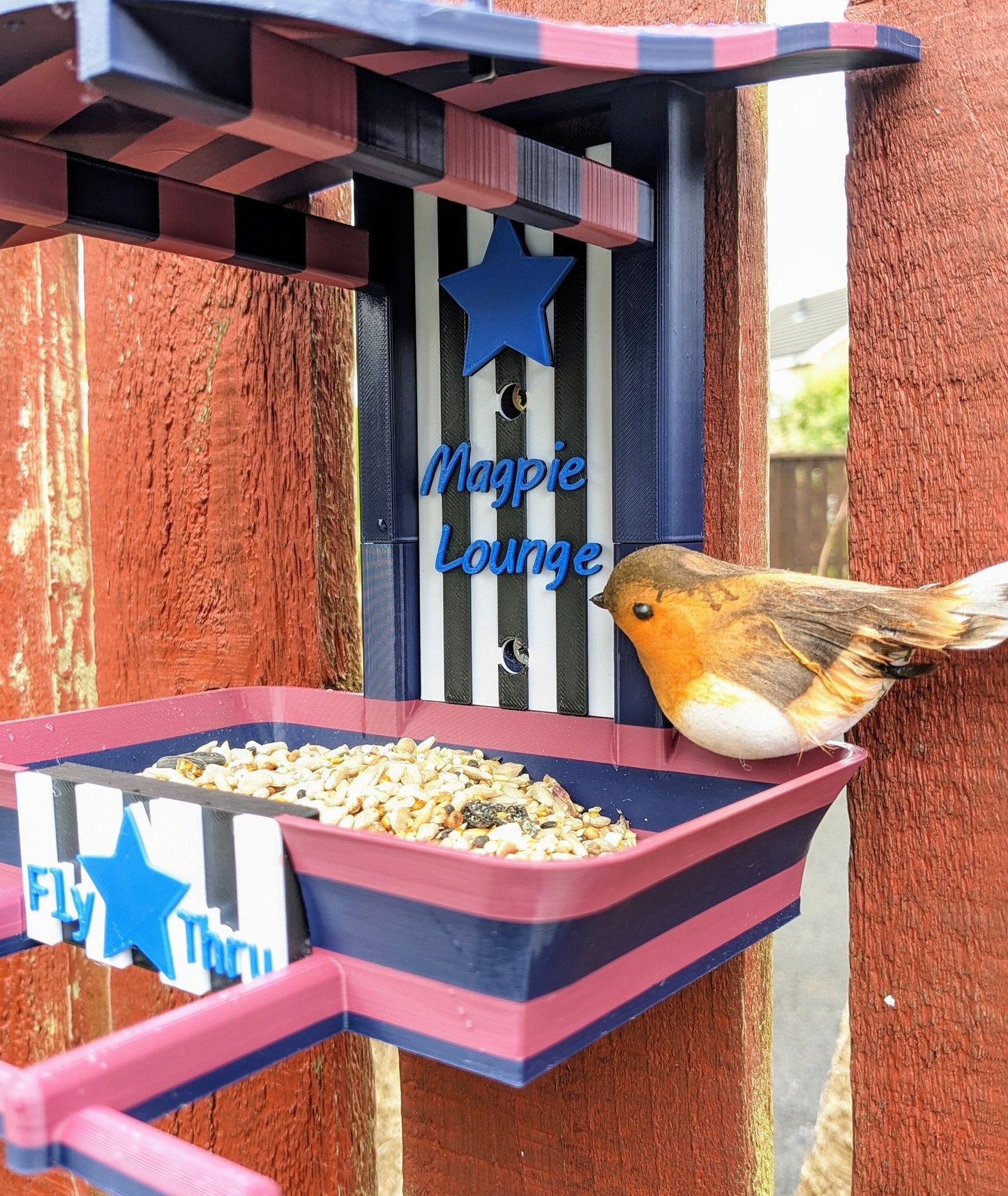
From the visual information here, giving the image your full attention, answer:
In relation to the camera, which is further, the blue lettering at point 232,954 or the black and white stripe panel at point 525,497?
the black and white stripe panel at point 525,497

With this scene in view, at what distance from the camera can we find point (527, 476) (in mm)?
1036

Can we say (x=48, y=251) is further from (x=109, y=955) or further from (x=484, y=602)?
(x=109, y=955)

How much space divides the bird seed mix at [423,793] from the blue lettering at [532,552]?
0.18 meters

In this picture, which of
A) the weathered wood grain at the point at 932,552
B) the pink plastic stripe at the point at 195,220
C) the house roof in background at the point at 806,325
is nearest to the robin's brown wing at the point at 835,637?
the weathered wood grain at the point at 932,552

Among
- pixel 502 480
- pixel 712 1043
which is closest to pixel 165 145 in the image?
pixel 502 480

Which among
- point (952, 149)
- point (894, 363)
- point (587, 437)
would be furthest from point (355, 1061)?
point (952, 149)

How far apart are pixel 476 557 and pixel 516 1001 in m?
0.55

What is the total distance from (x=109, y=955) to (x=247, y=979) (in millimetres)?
134

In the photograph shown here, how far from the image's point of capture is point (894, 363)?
880 mm

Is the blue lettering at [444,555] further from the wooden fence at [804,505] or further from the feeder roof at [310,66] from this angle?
the wooden fence at [804,505]

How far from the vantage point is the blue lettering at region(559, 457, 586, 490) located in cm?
99

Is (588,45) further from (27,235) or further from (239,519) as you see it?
(239,519)

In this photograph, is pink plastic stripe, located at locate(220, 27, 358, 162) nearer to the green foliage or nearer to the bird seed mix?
the bird seed mix

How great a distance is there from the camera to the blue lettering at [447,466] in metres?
1.09
